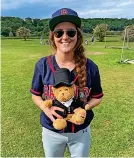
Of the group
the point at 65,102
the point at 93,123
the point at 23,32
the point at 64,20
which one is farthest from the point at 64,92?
the point at 23,32

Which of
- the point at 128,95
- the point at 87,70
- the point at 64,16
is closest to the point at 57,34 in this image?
the point at 64,16

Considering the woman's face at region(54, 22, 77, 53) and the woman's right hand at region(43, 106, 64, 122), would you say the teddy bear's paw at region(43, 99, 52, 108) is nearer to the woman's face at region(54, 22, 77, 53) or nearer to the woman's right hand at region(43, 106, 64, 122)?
the woman's right hand at region(43, 106, 64, 122)

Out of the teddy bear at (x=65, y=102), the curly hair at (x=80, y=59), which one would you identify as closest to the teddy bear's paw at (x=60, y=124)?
the teddy bear at (x=65, y=102)

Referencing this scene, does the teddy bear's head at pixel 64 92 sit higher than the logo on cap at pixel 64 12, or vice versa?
the logo on cap at pixel 64 12

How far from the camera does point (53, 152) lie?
8.52ft

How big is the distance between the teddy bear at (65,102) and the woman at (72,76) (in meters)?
0.05

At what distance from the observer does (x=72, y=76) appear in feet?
7.98

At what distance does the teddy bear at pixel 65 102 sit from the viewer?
2.30m

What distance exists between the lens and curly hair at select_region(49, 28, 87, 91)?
239 centimetres

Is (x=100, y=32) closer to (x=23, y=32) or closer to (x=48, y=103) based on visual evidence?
(x=23, y=32)

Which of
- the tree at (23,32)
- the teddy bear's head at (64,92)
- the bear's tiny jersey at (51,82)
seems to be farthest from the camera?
the tree at (23,32)

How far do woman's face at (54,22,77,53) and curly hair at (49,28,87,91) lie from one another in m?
0.09

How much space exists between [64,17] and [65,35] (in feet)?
0.48

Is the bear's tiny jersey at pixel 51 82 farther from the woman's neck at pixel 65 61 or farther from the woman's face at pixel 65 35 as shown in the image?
the woman's face at pixel 65 35
